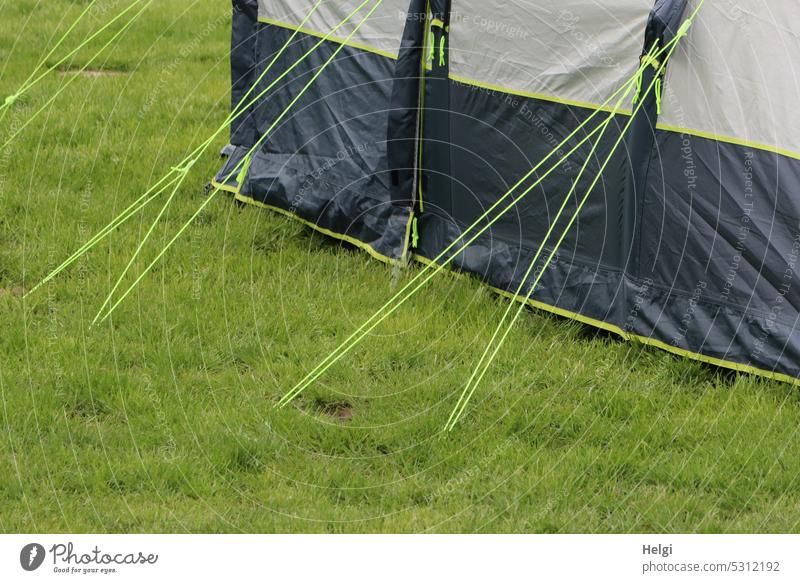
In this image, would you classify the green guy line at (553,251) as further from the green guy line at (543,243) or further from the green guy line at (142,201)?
the green guy line at (142,201)

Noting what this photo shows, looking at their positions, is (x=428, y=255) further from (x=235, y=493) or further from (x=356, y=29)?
(x=235, y=493)

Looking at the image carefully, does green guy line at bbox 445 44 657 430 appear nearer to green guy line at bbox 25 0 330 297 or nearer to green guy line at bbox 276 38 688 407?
green guy line at bbox 276 38 688 407

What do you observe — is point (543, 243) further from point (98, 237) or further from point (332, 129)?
point (98, 237)

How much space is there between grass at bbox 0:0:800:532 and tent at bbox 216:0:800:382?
0.20 m

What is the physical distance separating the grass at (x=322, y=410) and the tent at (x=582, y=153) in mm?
200

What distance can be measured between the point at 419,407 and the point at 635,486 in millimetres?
1020

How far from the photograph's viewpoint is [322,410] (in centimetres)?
529

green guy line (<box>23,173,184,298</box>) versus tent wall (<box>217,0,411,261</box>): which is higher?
tent wall (<box>217,0,411,261</box>)

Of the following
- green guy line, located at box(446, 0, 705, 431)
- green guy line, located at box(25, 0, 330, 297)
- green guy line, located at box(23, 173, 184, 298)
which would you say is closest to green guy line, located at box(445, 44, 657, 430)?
green guy line, located at box(446, 0, 705, 431)

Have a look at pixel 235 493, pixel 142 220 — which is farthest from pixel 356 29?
pixel 235 493

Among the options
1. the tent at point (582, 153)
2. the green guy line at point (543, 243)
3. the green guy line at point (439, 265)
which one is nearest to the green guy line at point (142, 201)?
the tent at point (582, 153)

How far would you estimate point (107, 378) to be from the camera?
541 cm

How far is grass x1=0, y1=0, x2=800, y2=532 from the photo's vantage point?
459 cm

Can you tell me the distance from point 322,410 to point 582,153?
170 cm
